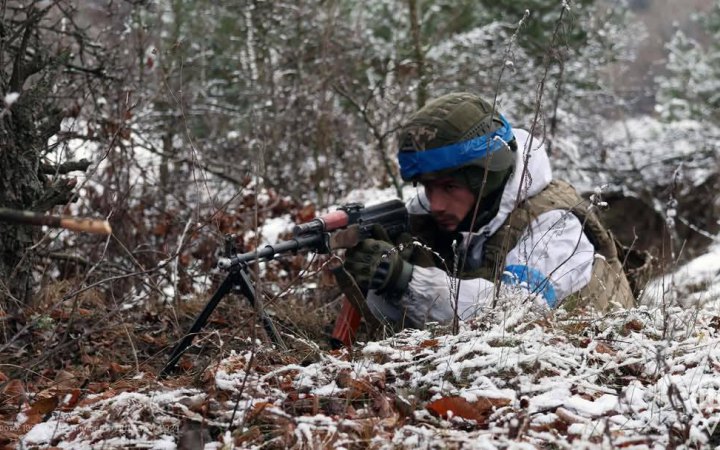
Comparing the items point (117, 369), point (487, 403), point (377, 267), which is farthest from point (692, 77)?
point (487, 403)

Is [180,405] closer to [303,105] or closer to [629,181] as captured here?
[303,105]

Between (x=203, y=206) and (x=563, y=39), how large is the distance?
379 cm

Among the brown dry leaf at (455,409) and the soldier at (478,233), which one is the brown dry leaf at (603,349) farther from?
the brown dry leaf at (455,409)

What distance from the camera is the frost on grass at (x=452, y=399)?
2.23 m

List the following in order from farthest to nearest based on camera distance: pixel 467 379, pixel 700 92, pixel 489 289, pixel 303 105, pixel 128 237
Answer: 1. pixel 700 92
2. pixel 303 105
3. pixel 128 237
4. pixel 489 289
5. pixel 467 379

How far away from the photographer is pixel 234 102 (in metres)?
Result: 12.7

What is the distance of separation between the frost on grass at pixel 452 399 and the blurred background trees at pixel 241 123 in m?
0.50

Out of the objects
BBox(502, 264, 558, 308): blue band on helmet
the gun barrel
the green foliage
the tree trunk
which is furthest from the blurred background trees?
the green foliage

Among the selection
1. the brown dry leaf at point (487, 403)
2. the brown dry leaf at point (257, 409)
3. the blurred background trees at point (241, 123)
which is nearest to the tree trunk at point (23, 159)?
the blurred background trees at point (241, 123)

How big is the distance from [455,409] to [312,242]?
1.41 metres

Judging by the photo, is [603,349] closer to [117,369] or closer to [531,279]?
[531,279]

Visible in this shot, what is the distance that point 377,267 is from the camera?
366 centimetres

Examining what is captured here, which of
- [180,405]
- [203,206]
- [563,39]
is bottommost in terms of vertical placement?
[180,405]

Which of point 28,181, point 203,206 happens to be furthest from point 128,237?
point 28,181
